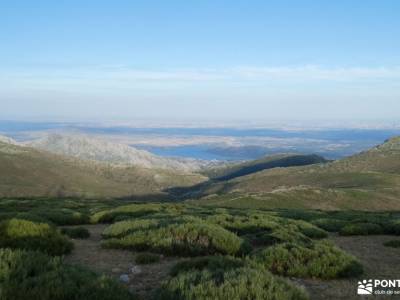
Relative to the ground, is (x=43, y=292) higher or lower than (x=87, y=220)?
higher

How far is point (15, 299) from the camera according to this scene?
6.25 m

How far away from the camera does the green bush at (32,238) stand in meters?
11.2

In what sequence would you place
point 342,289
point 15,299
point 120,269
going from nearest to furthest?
point 15,299 → point 342,289 → point 120,269

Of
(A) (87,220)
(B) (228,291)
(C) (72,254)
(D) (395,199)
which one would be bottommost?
(D) (395,199)

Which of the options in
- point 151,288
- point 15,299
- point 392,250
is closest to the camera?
point 15,299

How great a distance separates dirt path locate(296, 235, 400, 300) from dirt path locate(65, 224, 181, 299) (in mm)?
3235

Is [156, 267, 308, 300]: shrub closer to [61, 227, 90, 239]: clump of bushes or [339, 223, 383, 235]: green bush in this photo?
[61, 227, 90, 239]: clump of bushes

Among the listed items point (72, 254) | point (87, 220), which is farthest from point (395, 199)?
point (72, 254)

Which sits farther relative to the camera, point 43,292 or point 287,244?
point 287,244

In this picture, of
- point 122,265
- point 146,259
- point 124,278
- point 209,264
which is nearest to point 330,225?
point 146,259

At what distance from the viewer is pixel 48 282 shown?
680 cm

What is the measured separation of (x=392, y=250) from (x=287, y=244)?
536 cm

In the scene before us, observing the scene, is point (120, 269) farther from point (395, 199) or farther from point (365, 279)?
point (395, 199)

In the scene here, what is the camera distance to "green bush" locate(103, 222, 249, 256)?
12336mm
